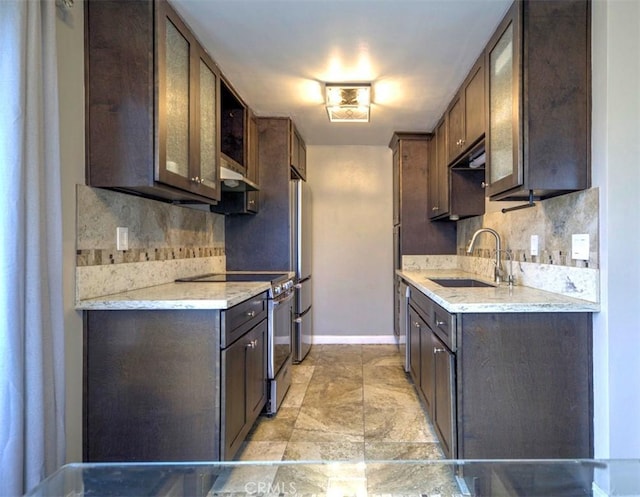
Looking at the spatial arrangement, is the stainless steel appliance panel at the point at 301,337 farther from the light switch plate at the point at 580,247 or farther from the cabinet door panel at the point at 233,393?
the light switch plate at the point at 580,247

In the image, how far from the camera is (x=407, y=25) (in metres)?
1.86

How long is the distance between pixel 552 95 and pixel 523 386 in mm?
1298

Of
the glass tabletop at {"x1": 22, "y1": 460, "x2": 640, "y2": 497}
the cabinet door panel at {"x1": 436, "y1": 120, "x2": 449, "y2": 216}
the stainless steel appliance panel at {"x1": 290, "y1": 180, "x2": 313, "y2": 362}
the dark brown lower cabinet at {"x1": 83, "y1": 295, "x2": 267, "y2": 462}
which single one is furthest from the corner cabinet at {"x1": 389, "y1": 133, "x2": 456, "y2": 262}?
the glass tabletop at {"x1": 22, "y1": 460, "x2": 640, "y2": 497}

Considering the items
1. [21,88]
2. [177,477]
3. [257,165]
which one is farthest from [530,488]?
[257,165]

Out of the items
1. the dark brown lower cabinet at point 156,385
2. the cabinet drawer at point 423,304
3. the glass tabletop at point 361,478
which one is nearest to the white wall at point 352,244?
the cabinet drawer at point 423,304

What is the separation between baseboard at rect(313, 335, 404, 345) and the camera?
13.9 ft

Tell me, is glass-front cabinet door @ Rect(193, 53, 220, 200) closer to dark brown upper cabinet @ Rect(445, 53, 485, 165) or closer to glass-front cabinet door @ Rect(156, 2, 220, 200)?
glass-front cabinet door @ Rect(156, 2, 220, 200)

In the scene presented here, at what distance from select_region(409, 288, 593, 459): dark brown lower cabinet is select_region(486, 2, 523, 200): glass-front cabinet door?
676 mm

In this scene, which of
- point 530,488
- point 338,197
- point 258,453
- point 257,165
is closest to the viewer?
point 530,488

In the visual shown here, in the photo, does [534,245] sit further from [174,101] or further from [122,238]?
[122,238]

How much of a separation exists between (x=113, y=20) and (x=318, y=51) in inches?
41.4

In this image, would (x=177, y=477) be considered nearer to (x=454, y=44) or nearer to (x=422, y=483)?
(x=422, y=483)

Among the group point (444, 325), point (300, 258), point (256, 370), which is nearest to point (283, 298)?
point (256, 370)

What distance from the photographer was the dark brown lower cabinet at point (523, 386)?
1.55 m
